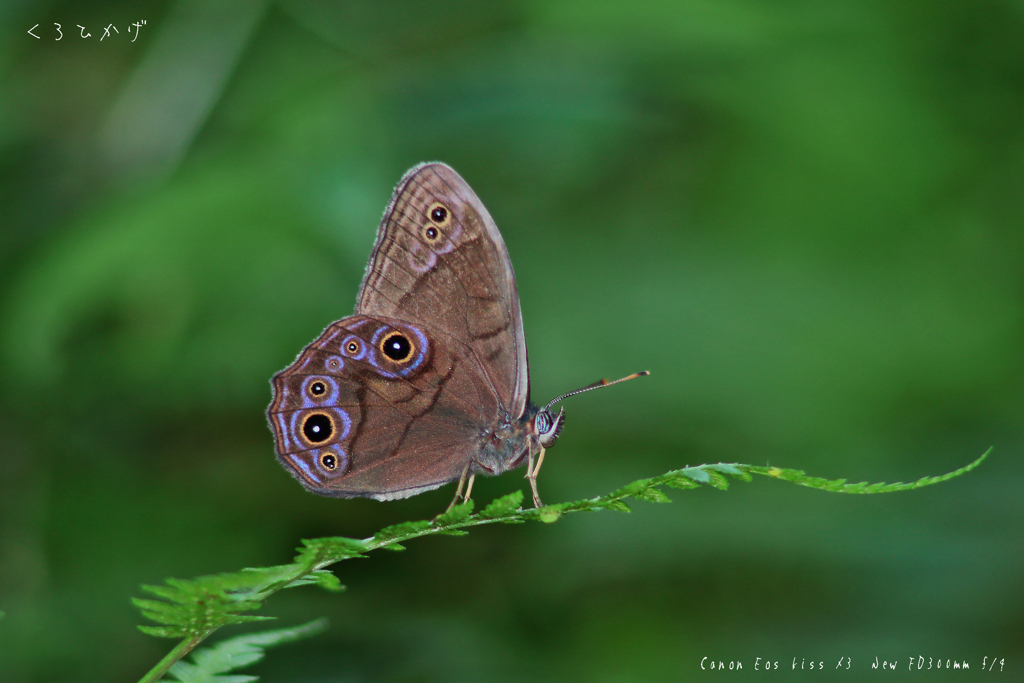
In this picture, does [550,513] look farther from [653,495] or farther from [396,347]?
[396,347]

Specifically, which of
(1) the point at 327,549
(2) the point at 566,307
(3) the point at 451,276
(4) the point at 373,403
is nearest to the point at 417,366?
(4) the point at 373,403

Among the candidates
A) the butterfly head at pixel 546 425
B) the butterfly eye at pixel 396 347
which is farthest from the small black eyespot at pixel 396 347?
the butterfly head at pixel 546 425

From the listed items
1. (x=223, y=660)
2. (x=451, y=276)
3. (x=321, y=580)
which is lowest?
(x=223, y=660)

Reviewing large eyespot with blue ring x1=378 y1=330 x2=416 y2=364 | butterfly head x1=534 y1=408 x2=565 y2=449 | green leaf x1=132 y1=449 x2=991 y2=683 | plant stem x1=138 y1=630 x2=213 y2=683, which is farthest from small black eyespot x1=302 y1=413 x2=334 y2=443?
plant stem x1=138 y1=630 x2=213 y2=683

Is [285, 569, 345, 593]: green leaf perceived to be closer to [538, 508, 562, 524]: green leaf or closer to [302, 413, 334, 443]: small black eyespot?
[538, 508, 562, 524]: green leaf

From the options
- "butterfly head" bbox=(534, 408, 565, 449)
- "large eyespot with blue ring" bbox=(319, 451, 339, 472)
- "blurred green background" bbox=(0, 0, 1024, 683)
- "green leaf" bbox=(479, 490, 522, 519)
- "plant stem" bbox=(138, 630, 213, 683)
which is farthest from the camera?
"blurred green background" bbox=(0, 0, 1024, 683)

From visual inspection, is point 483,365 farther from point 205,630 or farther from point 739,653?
point 739,653

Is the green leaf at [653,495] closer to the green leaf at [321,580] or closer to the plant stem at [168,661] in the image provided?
the green leaf at [321,580]

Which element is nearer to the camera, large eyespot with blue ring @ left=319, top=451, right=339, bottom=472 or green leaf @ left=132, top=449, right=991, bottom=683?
green leaf @ left=132, top=449, right=991, bottom=683
